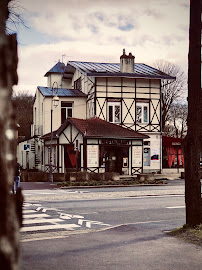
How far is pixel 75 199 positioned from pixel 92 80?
2060cm

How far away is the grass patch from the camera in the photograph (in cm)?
855

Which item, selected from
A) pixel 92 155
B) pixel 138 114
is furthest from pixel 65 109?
pixel 92 155

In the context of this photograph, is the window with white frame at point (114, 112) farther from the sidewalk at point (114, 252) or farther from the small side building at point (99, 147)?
the sidewalk at point (114, 252)

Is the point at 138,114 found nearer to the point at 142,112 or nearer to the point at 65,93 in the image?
the point at 142,112

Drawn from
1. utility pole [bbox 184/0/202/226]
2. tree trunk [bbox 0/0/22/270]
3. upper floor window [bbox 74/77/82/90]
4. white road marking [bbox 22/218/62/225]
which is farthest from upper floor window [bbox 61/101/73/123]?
tree trunk [bbox 0/0/22/270]

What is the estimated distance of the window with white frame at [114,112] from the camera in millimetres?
37469

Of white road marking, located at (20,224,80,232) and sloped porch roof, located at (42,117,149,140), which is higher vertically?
sloped porch roof, located at (42,117,149,140)

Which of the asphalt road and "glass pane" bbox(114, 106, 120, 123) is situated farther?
"glass pane" bbox(114, 106, 120, 123)

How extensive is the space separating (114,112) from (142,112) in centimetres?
250

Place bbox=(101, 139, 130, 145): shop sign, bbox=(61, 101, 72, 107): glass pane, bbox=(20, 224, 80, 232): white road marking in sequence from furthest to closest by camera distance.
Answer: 1. bbox=(61, 101, 72, 107): glass pane
2. bbox=(101, 139, 130, 145): shop sign
3. bbox=(20, 224, 80, 232): white road marking

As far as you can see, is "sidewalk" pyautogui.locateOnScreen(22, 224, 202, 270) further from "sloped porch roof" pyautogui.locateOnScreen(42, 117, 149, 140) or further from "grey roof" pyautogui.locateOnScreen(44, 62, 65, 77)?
"grey roof" pyautogui.locateOnScreen(44, 62, 65, 77)

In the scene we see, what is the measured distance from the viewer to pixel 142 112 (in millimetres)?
38344

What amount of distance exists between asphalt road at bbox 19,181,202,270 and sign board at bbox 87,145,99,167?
16301 millimetres

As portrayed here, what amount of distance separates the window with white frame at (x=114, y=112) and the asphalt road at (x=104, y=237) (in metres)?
21.2
